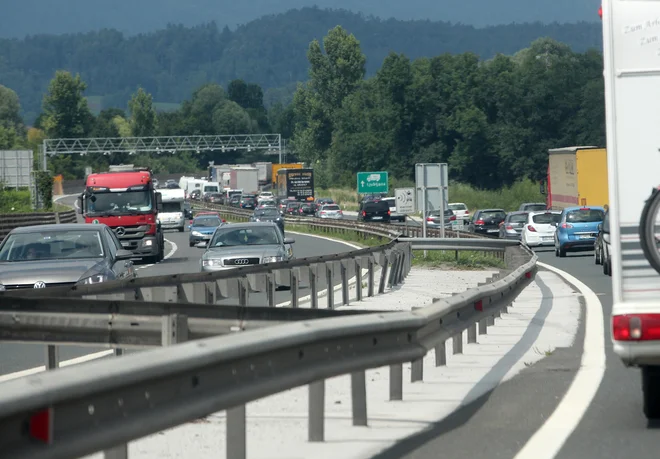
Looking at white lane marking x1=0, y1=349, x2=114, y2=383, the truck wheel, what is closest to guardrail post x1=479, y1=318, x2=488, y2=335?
white lane marking x1=0, y1=349, x2=114, y2=383

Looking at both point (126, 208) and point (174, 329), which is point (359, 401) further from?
point (126, 208)

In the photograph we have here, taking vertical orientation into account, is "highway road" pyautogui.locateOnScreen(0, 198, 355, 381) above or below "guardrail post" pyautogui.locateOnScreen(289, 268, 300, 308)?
below

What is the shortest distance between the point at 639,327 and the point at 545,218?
123 ft

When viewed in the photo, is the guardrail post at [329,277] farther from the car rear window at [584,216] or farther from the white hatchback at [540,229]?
the white hatchback at [540,229]

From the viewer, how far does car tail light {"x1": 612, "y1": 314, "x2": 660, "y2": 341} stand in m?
7.80

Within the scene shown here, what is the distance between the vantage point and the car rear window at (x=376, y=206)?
80312 mm

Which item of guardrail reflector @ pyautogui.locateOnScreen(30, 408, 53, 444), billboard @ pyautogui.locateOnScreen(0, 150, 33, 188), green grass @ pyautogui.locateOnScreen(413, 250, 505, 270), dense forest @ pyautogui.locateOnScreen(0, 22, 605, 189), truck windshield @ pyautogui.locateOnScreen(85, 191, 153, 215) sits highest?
dense forest @ pyautogui.locateOnScreen(0, 22, 605, 189)

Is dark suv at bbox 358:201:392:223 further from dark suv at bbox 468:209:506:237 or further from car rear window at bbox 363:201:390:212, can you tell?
dark suv at bbox 468:209:506:237

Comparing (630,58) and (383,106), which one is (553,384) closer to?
(630,58)

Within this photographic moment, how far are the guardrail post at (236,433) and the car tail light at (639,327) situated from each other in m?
2.50

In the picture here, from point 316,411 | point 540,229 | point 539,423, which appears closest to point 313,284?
point 539,423

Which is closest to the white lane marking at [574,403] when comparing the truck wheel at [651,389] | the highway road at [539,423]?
the highway road at [539,423]

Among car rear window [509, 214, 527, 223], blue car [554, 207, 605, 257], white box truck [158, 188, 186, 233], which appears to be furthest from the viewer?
white box truck [158, 188, 186, 233]

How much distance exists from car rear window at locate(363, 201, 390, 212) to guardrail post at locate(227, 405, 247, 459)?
7348 centimetres
